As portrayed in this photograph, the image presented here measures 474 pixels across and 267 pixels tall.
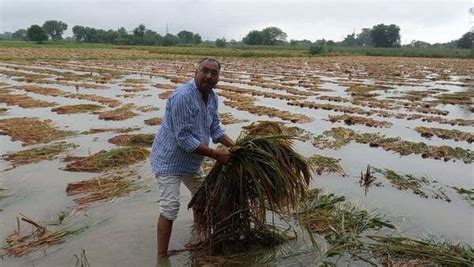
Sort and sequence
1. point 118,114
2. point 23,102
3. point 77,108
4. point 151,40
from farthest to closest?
point 151,40 < point 23,102 < point 77,108 < point 118,114

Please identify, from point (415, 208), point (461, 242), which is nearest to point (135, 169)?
point (415, 208)

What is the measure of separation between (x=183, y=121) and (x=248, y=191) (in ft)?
3.18

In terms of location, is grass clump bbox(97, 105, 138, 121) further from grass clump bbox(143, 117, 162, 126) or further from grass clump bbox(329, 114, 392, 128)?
grass clump bbox(329, 114, 392, 128)

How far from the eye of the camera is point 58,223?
494 cm

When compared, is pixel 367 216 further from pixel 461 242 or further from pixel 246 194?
pixel 246 194

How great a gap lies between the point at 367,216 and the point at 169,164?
2.43 meters

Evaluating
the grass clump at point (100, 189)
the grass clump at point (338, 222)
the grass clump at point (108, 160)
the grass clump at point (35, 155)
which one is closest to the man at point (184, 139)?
the grass clump at point (338, 222)

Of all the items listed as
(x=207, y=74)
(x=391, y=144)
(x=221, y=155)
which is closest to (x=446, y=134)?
(x=391, y=144)

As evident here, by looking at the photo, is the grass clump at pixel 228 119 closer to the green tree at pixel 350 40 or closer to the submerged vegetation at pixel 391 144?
the submerged vegetation at pixel 391 144

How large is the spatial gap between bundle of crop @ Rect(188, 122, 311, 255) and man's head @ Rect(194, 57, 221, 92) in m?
0.63

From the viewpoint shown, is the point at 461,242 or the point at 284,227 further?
the point at 284,227

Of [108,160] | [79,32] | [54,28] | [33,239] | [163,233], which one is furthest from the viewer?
[54,28]

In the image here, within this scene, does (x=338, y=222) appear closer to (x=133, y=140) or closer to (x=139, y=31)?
(x=133, y=140)

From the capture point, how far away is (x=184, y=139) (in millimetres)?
3639
